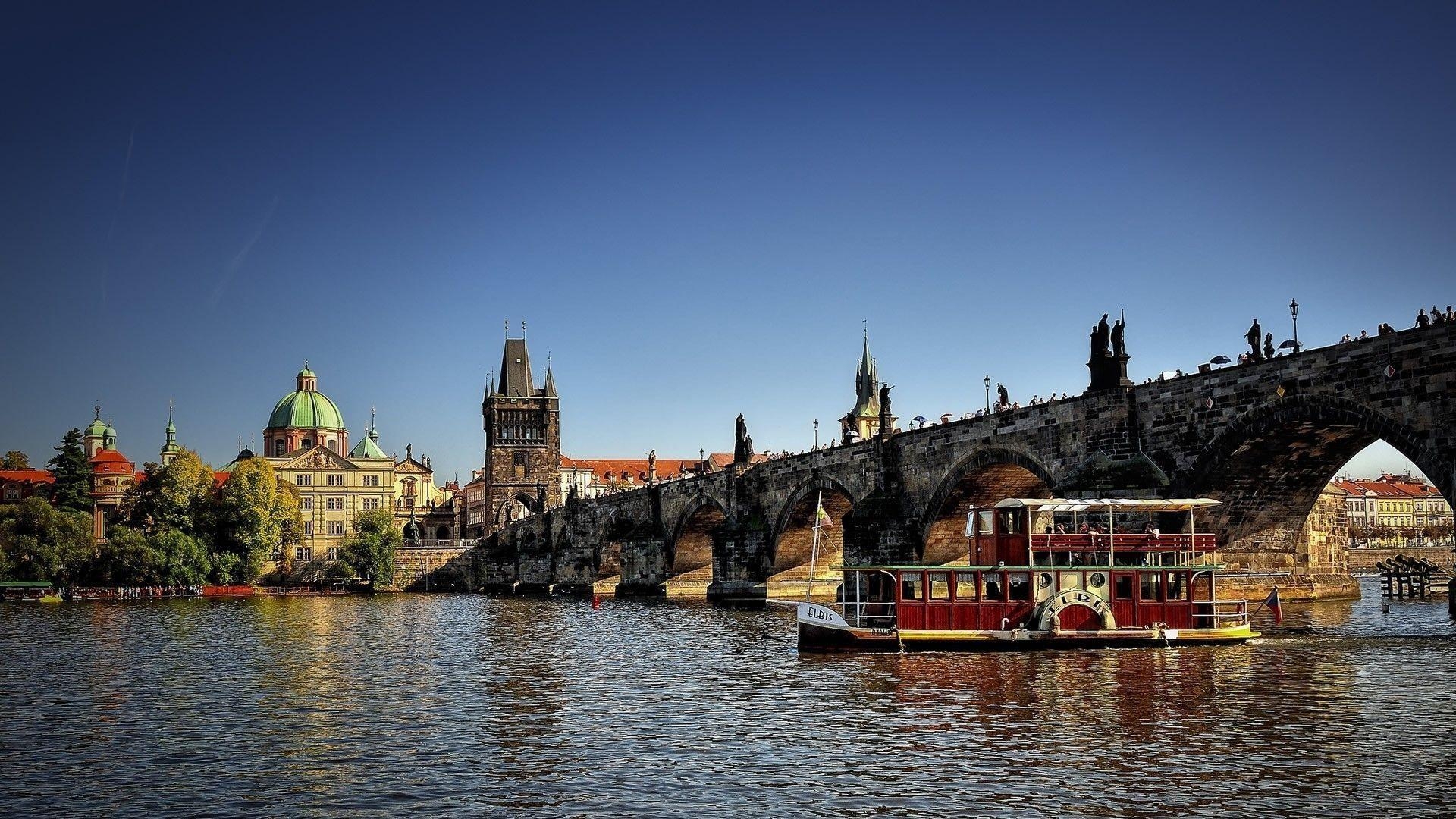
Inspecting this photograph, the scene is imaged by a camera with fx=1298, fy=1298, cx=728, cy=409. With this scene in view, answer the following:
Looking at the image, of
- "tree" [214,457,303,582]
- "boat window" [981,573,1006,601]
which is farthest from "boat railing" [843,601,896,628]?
"tree" [214,457,303,582]

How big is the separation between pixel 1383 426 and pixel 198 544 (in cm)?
10149

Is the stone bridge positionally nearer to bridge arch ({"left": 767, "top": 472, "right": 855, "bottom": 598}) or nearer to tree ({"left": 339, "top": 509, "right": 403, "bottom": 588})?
bridge arch ({"left": 767, "top": 472, "right": 855, "bottom": 598})

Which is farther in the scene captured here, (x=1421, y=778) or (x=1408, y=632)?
(x=1408, y=632)

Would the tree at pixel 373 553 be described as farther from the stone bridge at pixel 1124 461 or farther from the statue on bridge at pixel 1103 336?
the statue on bridge at pixel 1103 336

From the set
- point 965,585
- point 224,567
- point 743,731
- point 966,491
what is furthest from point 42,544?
point 743,731

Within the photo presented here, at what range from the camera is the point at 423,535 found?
181 metres

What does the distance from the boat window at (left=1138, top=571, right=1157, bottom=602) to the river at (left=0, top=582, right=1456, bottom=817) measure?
226 centimetres

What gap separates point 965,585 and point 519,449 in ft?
409

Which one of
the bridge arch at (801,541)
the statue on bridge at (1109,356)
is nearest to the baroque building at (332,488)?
the bridge arch at (801,541)

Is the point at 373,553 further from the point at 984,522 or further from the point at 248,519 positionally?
the point at 984,522

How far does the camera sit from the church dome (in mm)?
180375

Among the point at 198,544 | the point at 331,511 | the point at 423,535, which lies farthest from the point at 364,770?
the point at 423,535

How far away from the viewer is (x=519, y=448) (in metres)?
165

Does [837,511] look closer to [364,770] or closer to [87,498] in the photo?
[364,770]
